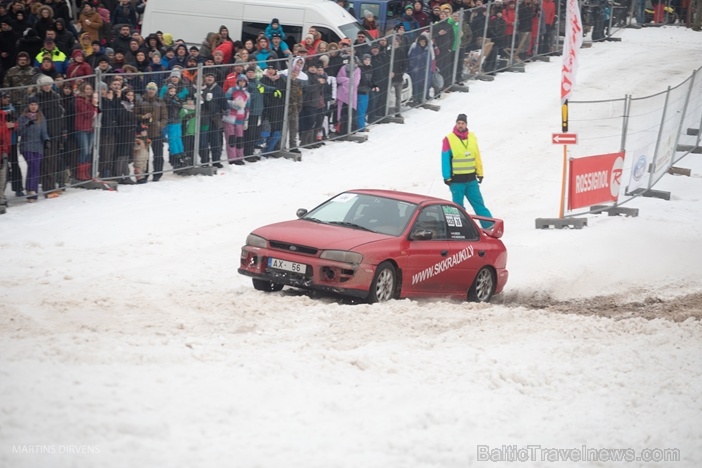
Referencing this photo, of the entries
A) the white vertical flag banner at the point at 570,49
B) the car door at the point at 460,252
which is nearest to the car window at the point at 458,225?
the car door at the point at 460,252

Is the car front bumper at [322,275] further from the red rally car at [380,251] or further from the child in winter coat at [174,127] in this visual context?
the child in winter coat at [174,127]

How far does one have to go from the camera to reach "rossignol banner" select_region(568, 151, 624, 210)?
18484 millimetres

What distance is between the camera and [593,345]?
10.8 meters

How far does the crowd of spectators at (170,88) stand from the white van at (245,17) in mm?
311

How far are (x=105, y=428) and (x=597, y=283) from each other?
9421 mm

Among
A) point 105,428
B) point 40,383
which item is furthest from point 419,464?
point 40,383

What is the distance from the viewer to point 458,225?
550 inches

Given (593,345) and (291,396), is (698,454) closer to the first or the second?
(593,345)

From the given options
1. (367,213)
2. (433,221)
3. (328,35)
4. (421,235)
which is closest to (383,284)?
(421,235)

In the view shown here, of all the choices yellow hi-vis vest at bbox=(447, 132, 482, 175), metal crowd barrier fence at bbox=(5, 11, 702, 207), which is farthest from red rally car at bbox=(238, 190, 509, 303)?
metal crowd barrier fence at bbox=(5, 11, 702, 207)

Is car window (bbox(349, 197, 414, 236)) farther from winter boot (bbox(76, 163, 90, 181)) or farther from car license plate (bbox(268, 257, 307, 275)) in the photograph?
winter boot (bbox(76, 163, 90, 181))

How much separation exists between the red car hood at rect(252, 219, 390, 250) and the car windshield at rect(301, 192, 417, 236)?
0.71ft

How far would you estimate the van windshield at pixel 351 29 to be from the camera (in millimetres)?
24531

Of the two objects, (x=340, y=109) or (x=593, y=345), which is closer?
(x=593, y=345)
